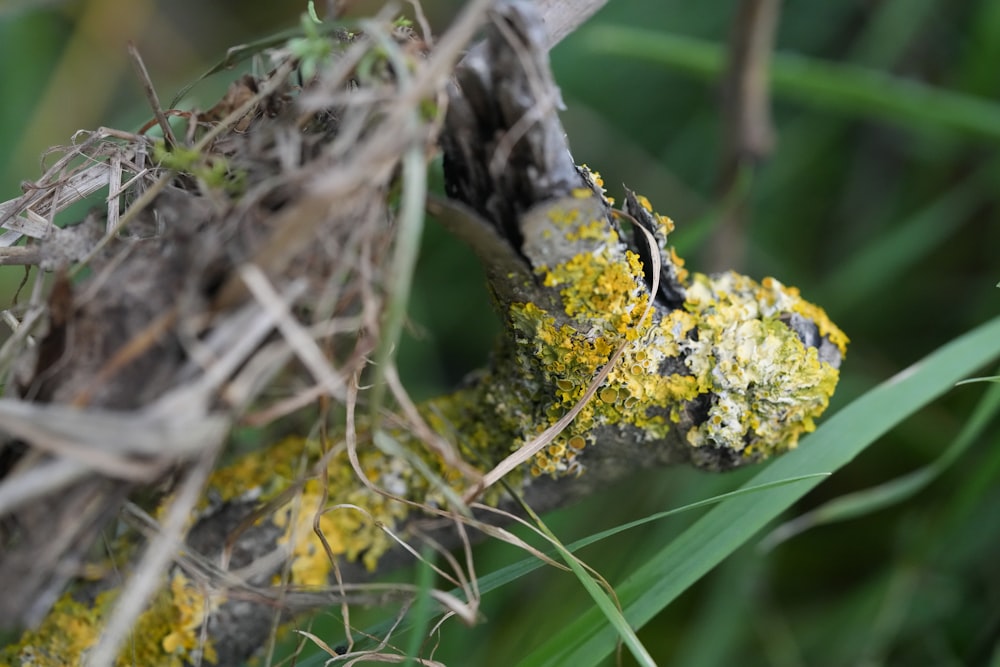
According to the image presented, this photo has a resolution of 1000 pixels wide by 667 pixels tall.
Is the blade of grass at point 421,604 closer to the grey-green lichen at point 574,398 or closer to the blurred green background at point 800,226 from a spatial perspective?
the grey-green lichen at point 574,398

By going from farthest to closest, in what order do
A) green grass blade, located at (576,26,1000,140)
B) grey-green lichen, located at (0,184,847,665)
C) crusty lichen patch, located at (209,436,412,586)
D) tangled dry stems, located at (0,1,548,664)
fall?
1. green grass blade, located at (576,26,1000,140)
2. crusty lichen patch, located at (209,436,412,586)
3. grey-green lichen, located at (0,184,847,665)
4. tangled dry stems, located at (0,1,548,664)

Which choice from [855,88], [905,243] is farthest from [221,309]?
[905,243]

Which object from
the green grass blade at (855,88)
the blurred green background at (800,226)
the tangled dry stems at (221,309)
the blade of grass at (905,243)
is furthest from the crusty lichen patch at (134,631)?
the blade of grass at (905,243)

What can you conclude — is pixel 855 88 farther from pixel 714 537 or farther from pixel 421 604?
pixel 421 604

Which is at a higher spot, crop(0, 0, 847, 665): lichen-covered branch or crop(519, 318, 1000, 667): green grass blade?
crop(0, 0, 847, 665): lichen-covered branch

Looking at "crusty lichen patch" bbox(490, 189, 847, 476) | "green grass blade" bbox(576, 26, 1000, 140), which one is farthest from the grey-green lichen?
"green grass blade" bbox(576, 26, 1000, 140)

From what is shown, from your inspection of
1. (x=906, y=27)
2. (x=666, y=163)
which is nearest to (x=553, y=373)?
(x=666, y=163)

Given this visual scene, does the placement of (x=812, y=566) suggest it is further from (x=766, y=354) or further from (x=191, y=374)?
(x=191, y=374)

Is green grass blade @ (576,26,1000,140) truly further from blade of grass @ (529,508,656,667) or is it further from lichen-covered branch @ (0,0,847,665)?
blade of grass @ (529,508,656,667)
